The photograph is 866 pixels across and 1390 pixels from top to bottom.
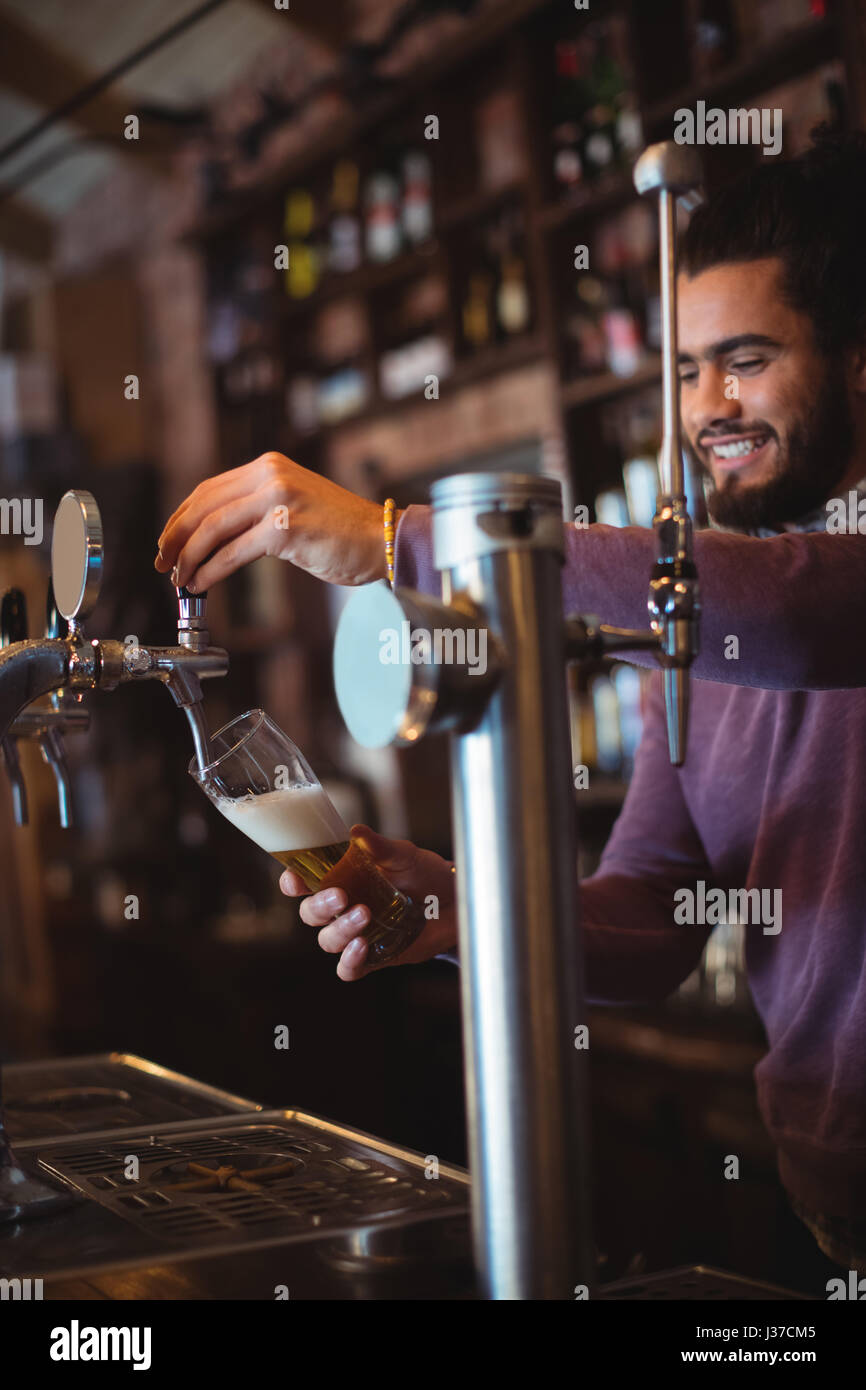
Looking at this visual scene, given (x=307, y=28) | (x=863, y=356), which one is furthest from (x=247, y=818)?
(x=307, y=28)

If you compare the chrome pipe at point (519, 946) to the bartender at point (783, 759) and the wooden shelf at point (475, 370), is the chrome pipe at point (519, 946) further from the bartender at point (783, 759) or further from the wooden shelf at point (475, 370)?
the wooden shelf at point (475, 370)

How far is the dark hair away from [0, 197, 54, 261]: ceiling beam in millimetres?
4927

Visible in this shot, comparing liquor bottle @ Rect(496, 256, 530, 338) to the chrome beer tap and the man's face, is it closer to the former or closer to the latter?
the man's face

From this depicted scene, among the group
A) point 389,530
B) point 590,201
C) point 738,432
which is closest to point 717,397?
point 738,432

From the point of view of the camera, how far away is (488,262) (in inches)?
146

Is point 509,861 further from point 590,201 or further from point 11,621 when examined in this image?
point 590,201

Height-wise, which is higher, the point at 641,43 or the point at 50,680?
the point at 641,43

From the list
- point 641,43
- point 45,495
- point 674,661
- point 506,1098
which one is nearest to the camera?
point 506,1098

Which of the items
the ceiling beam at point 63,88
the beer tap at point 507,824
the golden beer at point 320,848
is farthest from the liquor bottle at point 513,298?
the beer tap at point 507,824

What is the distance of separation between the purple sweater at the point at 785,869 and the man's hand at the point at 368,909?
28 cm

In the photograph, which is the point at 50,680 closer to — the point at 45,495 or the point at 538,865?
the point at 538,865

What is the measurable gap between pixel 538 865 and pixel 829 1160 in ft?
2.77

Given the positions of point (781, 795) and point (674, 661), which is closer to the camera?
point (674, 661)


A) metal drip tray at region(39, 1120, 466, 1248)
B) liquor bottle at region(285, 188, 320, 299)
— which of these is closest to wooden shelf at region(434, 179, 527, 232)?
liquor bottle at region(285, 188, 320, 299)
